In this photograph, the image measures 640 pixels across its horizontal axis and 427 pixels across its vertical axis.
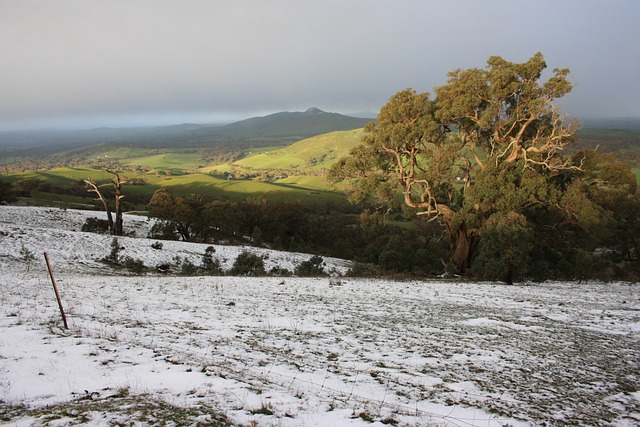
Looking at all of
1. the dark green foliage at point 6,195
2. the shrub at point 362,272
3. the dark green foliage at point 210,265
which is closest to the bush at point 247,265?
the dark green foliage at point 210,265

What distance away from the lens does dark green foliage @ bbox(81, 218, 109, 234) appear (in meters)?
35.8

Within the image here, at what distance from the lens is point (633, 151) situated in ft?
384

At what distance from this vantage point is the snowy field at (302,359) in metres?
4.50

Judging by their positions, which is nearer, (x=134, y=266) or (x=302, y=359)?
(x=302, y=359)

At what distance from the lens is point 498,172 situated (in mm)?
23375

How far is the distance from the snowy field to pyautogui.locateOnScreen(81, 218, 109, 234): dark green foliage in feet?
81.2

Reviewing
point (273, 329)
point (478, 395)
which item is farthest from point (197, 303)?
point (478, 395)

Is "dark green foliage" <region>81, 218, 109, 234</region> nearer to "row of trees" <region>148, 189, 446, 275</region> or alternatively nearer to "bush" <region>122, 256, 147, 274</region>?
"row of trees" <region>148, 189, 446, 275</region>

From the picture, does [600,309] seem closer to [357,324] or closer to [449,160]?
[357,324]

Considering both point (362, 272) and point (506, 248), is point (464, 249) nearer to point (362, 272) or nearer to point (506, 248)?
point (506, 248)

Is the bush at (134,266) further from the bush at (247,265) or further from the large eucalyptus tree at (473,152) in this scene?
the large eucalyptus tree at (473,152)

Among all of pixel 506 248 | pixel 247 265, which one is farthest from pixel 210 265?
pixel 506 248

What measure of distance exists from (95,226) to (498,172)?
3677 centimetres

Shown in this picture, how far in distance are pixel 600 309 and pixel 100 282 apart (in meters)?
18.7
